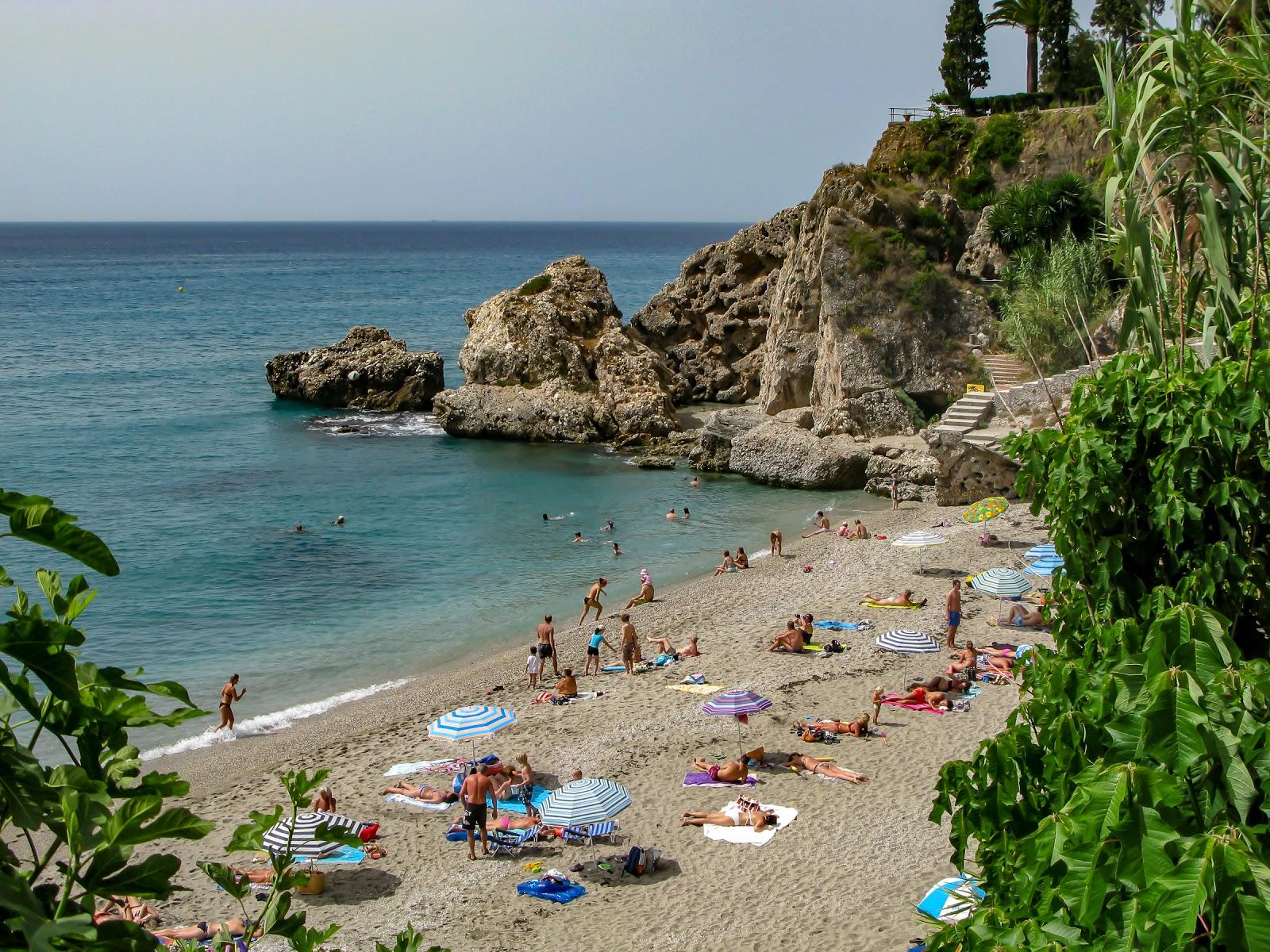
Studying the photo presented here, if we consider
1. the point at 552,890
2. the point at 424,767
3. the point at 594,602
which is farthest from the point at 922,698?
the point at 594,602

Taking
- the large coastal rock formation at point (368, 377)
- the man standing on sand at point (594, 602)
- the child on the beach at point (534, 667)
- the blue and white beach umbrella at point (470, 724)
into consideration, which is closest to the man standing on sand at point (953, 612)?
the man standing on sand at point (594, 602)

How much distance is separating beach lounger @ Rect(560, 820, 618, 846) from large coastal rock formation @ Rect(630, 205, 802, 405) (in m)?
35.3

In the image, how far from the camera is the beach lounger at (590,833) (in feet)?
46.2

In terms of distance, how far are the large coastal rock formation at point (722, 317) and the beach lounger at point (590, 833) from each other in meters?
35.3

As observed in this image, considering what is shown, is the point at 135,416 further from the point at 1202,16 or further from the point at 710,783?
the point at 1202,16

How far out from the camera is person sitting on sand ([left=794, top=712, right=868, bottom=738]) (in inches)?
672

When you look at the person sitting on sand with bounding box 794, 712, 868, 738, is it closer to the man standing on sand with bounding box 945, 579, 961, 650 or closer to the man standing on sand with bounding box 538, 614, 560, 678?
the man standing on sand with bounding box 945, 579, 961, 650

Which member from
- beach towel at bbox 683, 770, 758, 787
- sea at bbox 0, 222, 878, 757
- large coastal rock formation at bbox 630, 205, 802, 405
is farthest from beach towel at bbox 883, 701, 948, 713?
large coastal rock formation at bbox 630, 205, 802, 405

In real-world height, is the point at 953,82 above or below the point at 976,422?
above

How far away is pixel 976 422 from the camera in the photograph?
1321 inches

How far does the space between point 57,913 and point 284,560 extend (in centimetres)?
2812

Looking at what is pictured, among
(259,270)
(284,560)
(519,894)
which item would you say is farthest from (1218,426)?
(259,270)

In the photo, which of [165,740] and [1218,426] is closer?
[1218,426]

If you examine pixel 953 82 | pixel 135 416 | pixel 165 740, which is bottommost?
pixel 165 740
